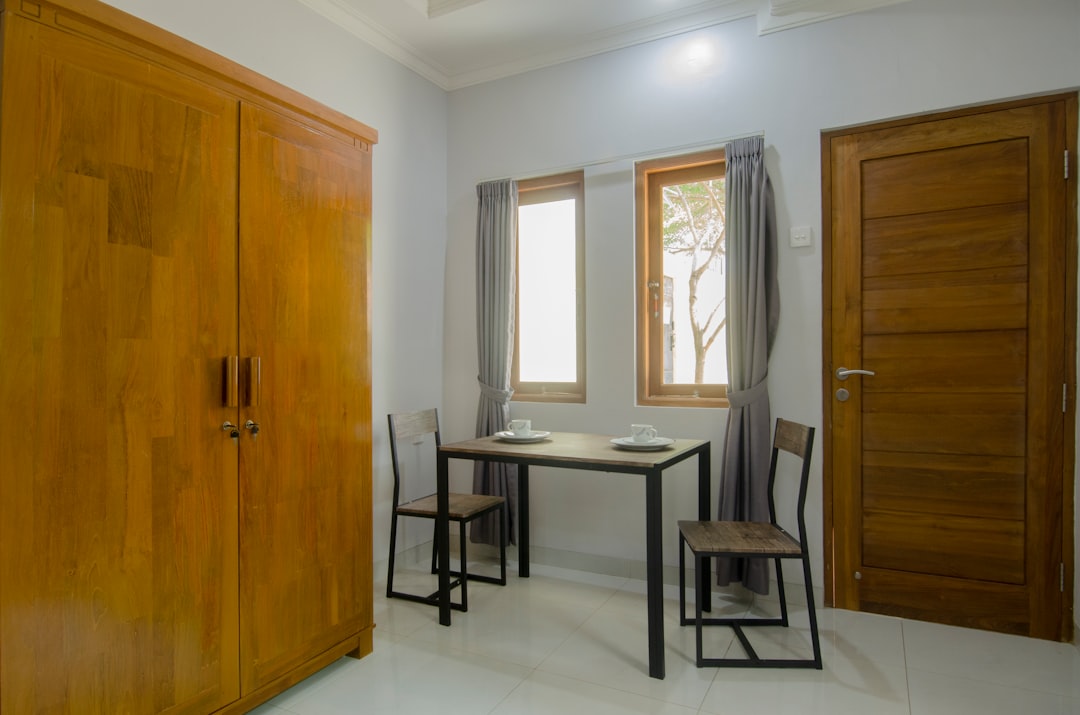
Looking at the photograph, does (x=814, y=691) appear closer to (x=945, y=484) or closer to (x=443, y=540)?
(x=945, y=484)

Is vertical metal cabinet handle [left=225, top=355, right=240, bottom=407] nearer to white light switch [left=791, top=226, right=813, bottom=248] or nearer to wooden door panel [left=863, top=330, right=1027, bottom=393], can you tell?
white light switch [left=791, top=226, right=813, bottom=248]

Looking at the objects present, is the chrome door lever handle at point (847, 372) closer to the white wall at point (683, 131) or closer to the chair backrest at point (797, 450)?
the white wall at point (683, 131)

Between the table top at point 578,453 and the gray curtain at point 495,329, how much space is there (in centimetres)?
51

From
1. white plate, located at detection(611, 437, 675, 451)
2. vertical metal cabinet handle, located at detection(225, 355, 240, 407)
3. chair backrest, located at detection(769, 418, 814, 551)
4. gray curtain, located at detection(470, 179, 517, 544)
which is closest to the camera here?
vertical metal cabinet handle, located at detection(225, 355, 240, 407)

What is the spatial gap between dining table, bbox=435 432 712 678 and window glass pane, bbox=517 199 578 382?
562 millimetres

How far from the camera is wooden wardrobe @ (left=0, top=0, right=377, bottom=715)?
4.52 ft

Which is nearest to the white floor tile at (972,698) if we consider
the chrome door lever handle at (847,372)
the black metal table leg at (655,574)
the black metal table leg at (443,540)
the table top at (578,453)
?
the black metal table leg at (655,574)

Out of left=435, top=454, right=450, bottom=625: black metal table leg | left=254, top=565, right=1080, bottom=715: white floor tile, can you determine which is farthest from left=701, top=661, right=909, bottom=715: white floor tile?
left=435, top=454, right=450, bottom=625: black metal table leg

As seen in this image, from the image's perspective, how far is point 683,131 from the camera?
3.05 m

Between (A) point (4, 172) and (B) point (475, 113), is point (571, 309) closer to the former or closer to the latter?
(B) point (475, 113)

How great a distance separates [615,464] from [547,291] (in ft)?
4.95

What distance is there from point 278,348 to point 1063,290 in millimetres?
2958

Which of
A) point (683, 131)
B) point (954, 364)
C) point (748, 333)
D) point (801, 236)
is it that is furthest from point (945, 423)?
point (683, 131)

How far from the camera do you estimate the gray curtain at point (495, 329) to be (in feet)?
11.1
